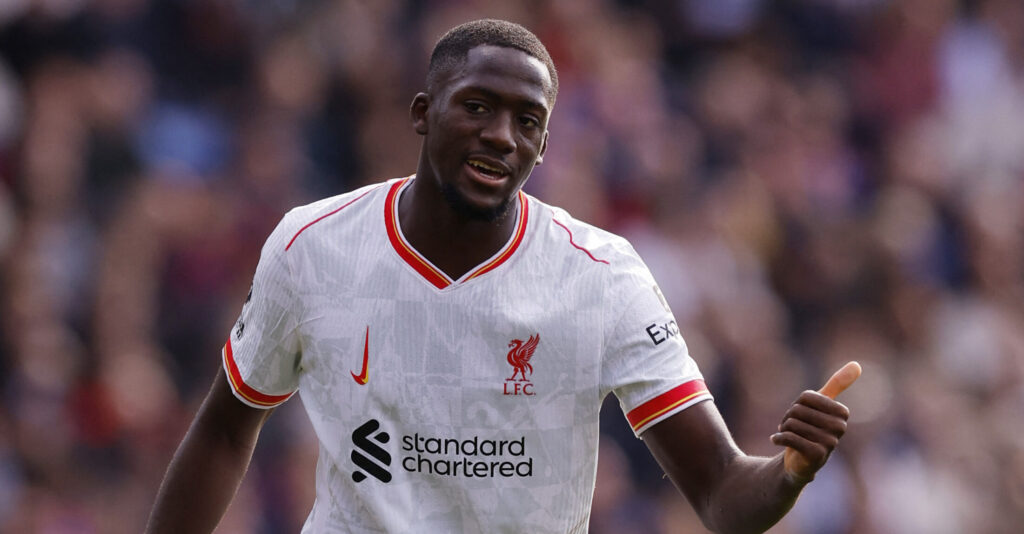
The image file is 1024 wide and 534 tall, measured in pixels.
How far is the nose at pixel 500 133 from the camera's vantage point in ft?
12.7

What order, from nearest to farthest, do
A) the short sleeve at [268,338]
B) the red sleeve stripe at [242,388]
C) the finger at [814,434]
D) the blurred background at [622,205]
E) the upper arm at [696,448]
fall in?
the finger at [814,434] < the upper arm at [696,448] < the short sleeve at [268,338] < the red sleeve stripe at [242,388] < the blurred background at [622,205]

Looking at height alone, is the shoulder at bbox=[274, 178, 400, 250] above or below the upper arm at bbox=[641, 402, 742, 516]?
above

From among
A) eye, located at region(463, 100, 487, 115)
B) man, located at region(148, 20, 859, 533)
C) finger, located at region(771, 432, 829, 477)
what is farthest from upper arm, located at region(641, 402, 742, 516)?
eye, located at region(463, 100, 487, 115)

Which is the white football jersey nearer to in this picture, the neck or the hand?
the neck

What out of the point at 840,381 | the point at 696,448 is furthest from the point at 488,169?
the point at 840,381

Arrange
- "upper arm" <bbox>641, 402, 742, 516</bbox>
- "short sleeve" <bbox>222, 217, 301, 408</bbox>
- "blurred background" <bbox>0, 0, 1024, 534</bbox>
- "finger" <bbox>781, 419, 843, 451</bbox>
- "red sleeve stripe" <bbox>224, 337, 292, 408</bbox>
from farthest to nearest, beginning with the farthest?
1. "blurred background" <bbox>0, 0, 1024, 534</bbox>
2. "red sleeve stripe" <bbox>224, 337, 292, 408</bbox>
3. "short sleeve" <bbox>222, 217, 301, 408</bbox>
4. "upper arm" <bbox>641, 402, 742, 516</bbox>
5. "finger" <bbox>781, 419, 843, 451</bbox>

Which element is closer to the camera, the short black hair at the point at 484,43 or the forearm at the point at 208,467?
the short black hair at the point at 484,43

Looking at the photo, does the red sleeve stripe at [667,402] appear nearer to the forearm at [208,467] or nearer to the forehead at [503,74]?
the forehead at [503,74]

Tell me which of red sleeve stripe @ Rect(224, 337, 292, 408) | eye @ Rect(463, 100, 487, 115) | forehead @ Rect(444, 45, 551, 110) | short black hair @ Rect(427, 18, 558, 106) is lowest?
→ red sleeve stripe @ Rect(224, 337, 292, 408)

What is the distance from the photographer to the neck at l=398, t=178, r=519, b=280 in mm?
4051

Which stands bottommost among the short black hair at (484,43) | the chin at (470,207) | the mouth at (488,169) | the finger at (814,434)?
the finger at (814,434)

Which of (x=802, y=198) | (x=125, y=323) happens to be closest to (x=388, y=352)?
(x=125, y=323)

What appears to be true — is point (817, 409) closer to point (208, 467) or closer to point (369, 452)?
point (369, 452)

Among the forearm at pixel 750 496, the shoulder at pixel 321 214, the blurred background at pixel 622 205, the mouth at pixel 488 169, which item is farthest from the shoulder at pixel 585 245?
the blurred background at pixel 622 205
